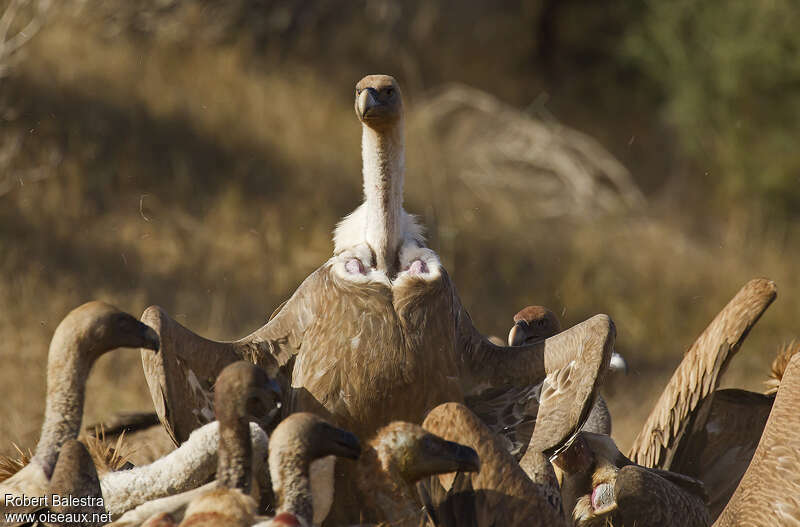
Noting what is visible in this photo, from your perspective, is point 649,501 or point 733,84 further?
point 733,84

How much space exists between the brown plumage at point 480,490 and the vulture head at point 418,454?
163 millimetres

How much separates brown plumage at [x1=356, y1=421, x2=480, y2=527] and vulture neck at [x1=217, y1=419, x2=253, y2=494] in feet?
1.73

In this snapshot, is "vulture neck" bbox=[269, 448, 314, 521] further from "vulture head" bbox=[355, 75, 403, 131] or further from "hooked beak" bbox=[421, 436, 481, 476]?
"vulture head" bbox=[355, 75, 403, 131]

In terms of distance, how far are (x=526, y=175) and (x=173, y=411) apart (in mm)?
11994

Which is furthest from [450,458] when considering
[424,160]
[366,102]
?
[424,160]

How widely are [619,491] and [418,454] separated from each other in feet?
3.41

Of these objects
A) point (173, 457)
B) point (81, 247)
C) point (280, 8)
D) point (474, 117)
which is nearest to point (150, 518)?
point (173, 457)

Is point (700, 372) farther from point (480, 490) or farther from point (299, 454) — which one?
point (299, 454)

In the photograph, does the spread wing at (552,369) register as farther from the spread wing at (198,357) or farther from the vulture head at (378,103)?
the vulture head at (378,103)

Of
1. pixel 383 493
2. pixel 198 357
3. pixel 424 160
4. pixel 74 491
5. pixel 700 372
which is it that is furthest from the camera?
pixel 424 160

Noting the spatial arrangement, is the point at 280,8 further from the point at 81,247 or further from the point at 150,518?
the point at 150,518

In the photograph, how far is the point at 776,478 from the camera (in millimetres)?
4906

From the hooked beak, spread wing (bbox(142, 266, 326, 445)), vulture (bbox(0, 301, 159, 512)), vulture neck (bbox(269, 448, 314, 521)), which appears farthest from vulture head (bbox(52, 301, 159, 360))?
the hooked beak

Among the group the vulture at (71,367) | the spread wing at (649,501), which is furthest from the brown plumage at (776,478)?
the vulture at (71,367)
